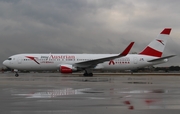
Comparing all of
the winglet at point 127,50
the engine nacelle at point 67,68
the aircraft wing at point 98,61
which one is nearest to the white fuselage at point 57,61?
the aircraft wing at point 98,61

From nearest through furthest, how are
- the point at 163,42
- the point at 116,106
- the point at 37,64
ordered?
the point at 116,106, the point at 37,64, the point at 163,42

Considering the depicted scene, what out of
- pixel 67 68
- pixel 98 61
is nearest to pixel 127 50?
pixel 98 61

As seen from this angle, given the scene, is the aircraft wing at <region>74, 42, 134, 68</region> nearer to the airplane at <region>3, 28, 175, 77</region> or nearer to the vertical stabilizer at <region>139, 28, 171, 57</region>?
the airplane at <region>3, 28, 175, 77</region>

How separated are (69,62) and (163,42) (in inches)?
553

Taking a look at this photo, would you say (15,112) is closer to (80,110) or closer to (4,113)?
(4,113)

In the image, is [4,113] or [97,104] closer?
[4,113]

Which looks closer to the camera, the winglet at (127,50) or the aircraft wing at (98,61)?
the winglet at (127,50)

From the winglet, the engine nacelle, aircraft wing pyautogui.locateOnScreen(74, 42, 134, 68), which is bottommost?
the engine nacelle

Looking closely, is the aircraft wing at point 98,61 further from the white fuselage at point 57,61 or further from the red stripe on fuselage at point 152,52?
the red stripe on fuselage at point 152,52

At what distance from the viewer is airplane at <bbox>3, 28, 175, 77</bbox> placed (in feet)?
112

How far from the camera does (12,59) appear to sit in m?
34.4

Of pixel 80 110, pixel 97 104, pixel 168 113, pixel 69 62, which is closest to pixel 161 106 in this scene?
pixel 168 113

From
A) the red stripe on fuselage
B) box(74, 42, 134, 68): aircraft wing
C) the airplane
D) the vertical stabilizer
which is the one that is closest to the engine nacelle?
the airplane

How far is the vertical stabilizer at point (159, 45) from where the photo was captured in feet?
127
